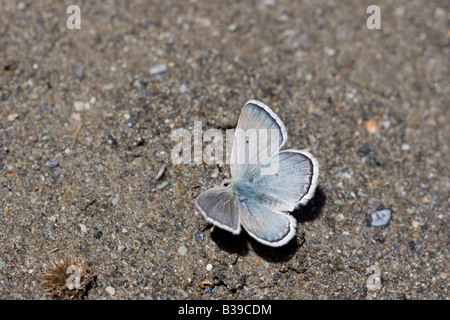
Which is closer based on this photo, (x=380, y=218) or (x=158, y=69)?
(x=380, y=218)

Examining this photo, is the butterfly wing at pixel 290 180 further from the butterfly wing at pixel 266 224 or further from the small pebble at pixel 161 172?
the small pebble at pixel 161 172

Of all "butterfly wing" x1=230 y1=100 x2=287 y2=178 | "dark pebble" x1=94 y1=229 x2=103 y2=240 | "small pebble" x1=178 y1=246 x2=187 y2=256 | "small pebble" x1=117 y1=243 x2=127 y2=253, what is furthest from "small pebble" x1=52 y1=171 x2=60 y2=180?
"butterfly wing" x1=230 y1=100 x2=287 y2=178

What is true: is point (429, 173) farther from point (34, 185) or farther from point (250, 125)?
point (34, 185)

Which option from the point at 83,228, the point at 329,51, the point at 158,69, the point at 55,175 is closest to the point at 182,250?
the point at 83,228

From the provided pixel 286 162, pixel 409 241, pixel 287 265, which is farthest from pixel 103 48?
pixel 409 241

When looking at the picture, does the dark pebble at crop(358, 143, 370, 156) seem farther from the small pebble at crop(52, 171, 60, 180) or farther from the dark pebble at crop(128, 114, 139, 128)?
the small pebble at crop(52, 171, 60, 180)

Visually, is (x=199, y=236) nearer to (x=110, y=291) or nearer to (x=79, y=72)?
(x=110, y=291)

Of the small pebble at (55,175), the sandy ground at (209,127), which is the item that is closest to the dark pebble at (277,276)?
the sandy ground at (209,127)
